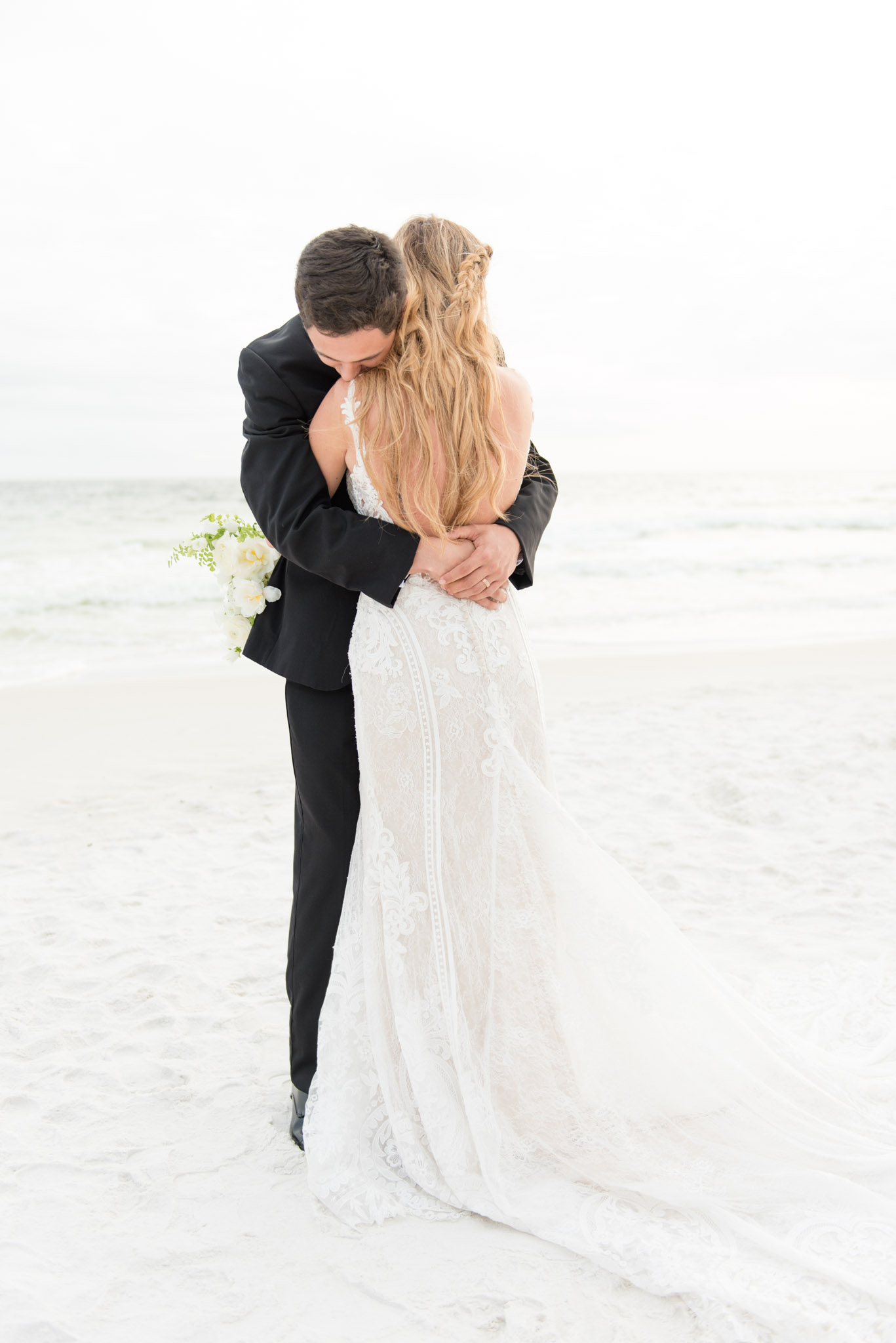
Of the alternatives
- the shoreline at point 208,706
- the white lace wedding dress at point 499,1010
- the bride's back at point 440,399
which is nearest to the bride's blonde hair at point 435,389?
the bride's back at point 440,399

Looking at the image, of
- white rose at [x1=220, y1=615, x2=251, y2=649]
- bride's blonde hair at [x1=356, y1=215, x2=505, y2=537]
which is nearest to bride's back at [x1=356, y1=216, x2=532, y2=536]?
bride's blonde hair at [x1=356, y1=215, x2=505, y2=537]

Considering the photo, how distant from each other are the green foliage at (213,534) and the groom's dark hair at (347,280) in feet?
2.33

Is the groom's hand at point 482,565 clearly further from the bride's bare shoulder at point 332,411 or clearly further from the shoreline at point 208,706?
the shoreline at point 208,706

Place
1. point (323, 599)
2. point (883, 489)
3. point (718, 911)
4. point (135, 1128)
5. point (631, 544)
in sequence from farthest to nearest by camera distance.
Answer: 1. point (883, 489)
2. point (631, 544)
3. point (718, 911)
4. point (135, 1128)
5. point (323, 599)

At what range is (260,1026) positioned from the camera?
3160mm

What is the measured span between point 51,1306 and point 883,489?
1489 inches

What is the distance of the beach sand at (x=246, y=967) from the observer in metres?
1.93

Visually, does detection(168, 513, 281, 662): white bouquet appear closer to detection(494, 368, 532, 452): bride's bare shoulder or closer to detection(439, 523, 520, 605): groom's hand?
detection(439, 523, 520, 605): groom's hand

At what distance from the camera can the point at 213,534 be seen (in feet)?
8.29

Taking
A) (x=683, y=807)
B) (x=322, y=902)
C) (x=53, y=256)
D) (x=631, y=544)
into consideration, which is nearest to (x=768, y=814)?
(x=683, y=807)

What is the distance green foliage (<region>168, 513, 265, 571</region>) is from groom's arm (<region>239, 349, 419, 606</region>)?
1.06 feet

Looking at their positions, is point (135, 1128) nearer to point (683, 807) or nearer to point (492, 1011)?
point (492, 1011)

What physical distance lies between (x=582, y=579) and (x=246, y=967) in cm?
1384

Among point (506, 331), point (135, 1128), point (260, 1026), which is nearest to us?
point (506, 331)
